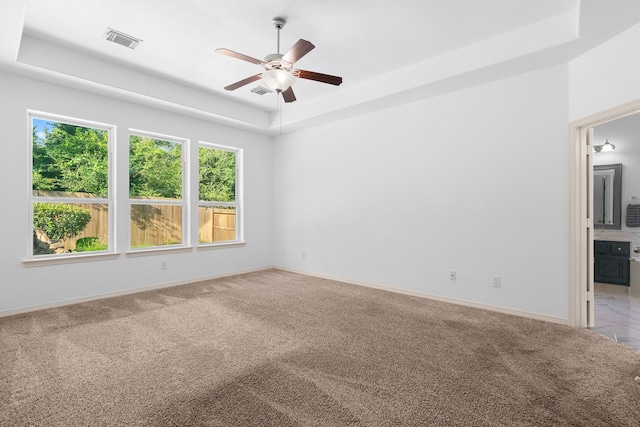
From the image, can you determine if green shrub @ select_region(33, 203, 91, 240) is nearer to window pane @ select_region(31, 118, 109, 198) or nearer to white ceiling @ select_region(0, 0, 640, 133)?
window pane @ select_region(31, 118, 109, 198)

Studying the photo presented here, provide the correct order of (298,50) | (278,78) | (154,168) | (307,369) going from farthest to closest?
(154,168)
(278,78)
(298,50)
(307,369)

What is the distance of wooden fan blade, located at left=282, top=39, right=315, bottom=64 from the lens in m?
2.50

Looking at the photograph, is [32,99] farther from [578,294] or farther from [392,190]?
[578,294]

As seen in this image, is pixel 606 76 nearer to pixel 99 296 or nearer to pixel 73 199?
pixel 73 199

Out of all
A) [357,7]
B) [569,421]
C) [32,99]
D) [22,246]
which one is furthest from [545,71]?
[22,246]

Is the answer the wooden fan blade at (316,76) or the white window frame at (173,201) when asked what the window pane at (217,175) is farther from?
the wooden fan blade at (316,76)

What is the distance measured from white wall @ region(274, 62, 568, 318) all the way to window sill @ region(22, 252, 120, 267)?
2989 millimetres

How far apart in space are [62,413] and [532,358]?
3167 millimetres

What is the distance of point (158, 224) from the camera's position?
4828 mm

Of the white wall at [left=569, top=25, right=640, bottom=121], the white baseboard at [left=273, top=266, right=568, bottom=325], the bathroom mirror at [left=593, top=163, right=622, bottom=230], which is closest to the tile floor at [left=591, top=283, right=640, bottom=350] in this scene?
the white baseboard at [left=273, top=266, right=568, bottom=325]

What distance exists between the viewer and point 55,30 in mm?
3141

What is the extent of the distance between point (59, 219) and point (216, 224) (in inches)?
85.1

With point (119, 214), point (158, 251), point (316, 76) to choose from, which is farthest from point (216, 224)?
point (316, 76)

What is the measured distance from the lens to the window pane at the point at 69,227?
3.81 metres
